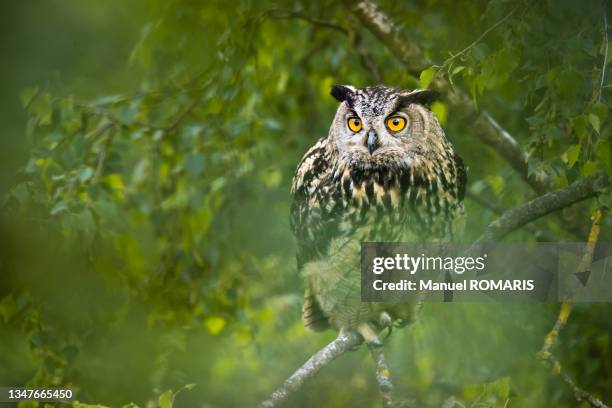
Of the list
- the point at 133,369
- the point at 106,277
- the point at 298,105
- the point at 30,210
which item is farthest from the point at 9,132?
the point at 298,105

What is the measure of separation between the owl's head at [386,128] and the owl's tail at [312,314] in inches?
16.6

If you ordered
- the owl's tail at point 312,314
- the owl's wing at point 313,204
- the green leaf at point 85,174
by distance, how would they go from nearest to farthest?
1. the owl's wing at point 313,204
2. the green leaf at point 85,174
3. the owl's tail at point 312,314

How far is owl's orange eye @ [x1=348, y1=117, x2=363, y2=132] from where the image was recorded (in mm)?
1292

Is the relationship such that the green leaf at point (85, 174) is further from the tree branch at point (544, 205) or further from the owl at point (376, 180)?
the tree branch at point (544, 205)

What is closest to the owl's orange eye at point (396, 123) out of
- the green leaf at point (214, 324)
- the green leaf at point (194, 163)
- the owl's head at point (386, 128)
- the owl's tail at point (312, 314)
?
the owl's head at point (386, 128)

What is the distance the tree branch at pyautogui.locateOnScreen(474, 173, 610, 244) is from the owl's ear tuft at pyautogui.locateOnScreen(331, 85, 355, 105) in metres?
0.36

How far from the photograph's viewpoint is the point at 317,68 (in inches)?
85.9

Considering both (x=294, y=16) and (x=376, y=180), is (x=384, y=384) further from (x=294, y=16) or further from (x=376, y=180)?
(x=294, y=16)

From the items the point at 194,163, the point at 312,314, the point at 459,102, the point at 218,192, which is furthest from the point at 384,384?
the point at 218,192

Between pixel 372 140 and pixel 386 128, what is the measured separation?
0.12 ft

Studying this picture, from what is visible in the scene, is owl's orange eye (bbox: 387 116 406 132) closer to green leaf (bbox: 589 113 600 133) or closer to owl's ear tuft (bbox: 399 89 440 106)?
owl's ear tuft (bbox: 399 89 440 106)

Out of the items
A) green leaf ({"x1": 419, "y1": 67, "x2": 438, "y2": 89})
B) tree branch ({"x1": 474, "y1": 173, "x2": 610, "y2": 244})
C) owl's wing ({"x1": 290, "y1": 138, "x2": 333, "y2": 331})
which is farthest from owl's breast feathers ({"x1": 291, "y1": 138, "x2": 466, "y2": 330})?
green leaf ({"x1": 419, "y1": 67, "x2": 438, "y2": 89})

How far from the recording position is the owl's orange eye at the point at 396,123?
1.27m

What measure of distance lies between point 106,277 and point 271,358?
864 millimetres
